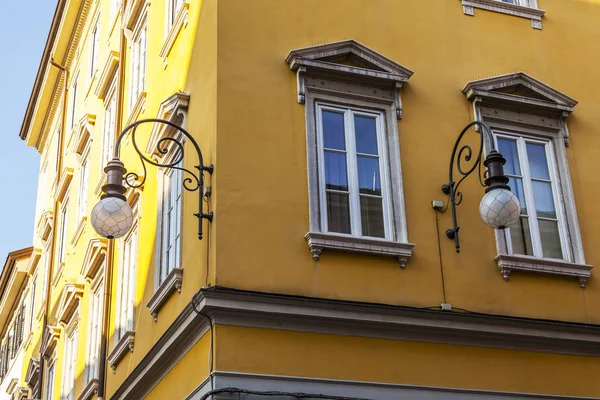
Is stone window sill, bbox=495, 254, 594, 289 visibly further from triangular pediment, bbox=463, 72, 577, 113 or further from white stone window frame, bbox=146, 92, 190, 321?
white stone window frame, bbox=146, 92, 190, 321

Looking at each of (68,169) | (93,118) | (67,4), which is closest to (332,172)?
(93,118)

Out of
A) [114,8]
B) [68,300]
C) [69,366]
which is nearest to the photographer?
[69,366]

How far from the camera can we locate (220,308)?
10562 mm

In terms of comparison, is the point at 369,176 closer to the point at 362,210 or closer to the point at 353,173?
the point at 353,173

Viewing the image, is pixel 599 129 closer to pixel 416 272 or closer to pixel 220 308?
pixel 416 272

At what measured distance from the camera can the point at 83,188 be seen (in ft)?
68.5

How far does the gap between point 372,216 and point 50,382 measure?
38.4ft

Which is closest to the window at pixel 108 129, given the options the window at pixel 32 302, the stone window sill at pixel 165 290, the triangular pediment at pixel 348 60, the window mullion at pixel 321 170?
the stone window sill at pixel 165 290

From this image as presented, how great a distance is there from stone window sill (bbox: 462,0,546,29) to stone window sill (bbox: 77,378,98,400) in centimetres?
824

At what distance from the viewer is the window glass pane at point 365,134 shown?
12430mm

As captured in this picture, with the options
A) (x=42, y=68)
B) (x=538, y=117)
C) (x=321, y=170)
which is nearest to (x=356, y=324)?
(x=321, y=170)

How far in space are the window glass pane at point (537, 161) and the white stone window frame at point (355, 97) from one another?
2041mm

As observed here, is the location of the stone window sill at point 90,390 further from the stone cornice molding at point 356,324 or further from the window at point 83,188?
the window at point 83,188

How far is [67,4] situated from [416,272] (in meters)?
15.5
